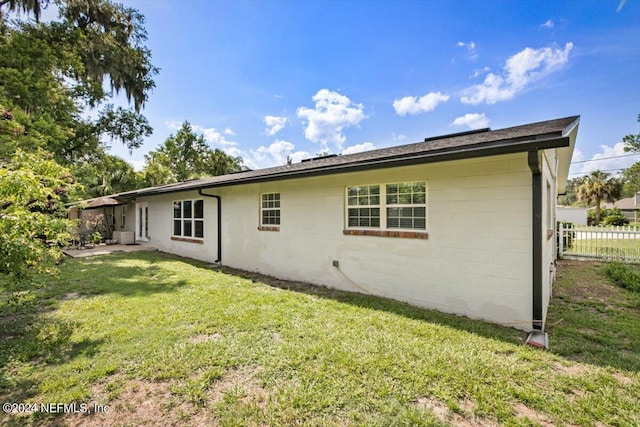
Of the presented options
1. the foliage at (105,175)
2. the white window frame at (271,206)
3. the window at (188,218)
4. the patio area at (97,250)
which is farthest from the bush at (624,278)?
the foliage at (105,175)

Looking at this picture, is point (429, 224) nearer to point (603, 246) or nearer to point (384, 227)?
point (384, 227)

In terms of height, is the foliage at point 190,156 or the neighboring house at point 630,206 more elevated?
the foliage at point 190,156

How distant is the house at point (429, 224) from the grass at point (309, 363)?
0.57m

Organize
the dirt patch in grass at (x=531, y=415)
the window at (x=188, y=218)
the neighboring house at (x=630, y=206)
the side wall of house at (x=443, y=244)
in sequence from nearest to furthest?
the dirt patch in grass at (x=531, y=415) → the side wall of house at (x=443, y=244) → the window at (x=188, y=218) → the neighboring house at (x=630, y=206)

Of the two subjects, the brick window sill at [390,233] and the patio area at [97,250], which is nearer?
the brick window sill at [390,233]

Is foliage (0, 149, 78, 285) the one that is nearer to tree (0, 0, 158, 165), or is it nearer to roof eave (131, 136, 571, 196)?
roof eave (131, 136, 571, 196)

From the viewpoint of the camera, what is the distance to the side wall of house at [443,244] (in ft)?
13.9

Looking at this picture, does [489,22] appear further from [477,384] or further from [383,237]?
[477,384]

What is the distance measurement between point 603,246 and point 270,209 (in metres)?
A: 13.6

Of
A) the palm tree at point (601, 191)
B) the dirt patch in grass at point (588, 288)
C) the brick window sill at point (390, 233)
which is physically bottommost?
the dirt patch in grass at point (588, 288)

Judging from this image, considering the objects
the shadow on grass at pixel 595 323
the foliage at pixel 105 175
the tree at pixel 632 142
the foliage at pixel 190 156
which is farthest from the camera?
the foliage at pixel 190 156

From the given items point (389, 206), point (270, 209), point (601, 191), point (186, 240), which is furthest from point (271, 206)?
point (601, 191)

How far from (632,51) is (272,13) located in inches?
446

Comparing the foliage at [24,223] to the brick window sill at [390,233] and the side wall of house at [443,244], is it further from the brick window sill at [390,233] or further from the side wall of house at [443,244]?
the brick window sill at [390,233]
